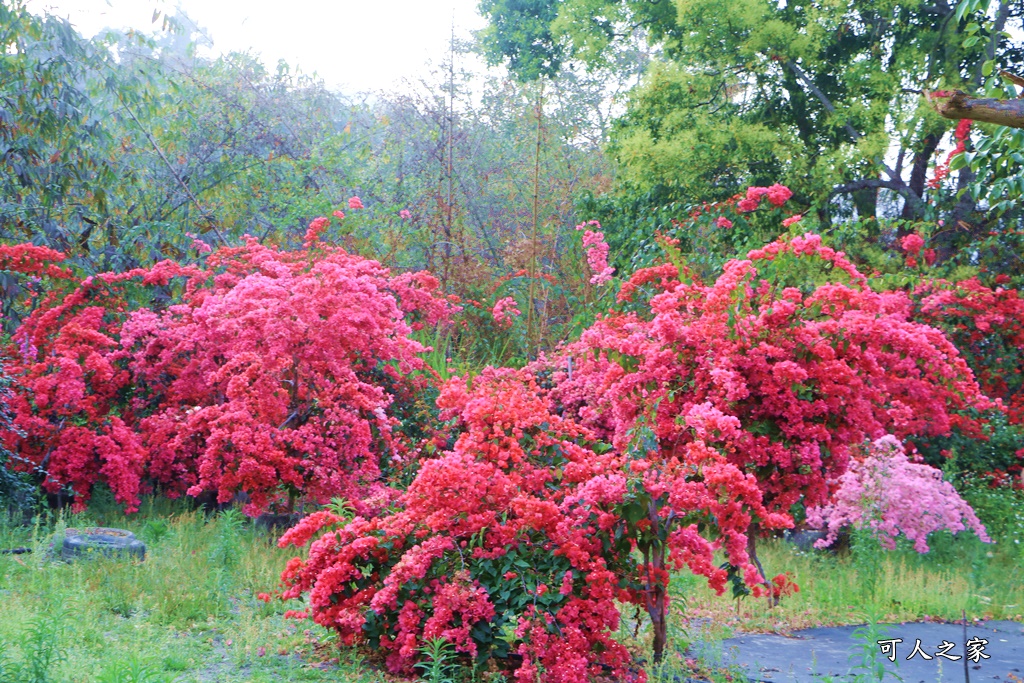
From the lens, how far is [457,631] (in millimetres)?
4500

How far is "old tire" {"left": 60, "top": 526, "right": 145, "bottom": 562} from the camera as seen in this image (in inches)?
260

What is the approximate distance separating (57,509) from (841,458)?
6.48 meters

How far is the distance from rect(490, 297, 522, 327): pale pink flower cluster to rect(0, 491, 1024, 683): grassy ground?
4.02 meters

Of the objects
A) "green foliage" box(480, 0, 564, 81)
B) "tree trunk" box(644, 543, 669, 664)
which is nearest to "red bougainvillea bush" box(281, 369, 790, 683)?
"tree trunk" box(644, 543, 669, 664)

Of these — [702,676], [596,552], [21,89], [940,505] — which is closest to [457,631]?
[596,552]

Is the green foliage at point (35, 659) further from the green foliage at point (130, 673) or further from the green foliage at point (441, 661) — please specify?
the green foliage at point (441, 661)

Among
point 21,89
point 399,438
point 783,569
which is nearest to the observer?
point 783,569

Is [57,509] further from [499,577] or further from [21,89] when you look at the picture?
[499,577]

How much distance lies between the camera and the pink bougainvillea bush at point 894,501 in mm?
7297

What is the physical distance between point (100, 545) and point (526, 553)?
3.51 meters

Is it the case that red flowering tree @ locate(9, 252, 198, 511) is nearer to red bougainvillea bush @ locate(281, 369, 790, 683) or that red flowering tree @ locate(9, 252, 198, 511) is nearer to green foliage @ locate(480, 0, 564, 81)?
red bougainvillea bush @ locate(281, 369, 790, 683)

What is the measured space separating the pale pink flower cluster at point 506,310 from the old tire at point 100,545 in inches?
203

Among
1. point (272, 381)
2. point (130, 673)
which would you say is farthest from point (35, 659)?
point (272, 381)

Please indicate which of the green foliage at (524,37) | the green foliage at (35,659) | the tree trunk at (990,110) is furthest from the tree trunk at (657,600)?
the green foliage at (524,37)
